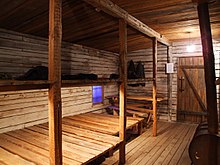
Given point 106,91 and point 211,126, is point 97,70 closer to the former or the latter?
point 106,91

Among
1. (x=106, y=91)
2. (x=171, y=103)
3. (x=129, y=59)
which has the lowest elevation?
(x=171, y=103)

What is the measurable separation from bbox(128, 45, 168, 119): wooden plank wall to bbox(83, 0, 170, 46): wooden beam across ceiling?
5.04ft

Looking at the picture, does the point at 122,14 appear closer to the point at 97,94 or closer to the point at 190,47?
the point at 97,94

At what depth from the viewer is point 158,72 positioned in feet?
21.0

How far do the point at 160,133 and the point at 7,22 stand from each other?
4416 mm

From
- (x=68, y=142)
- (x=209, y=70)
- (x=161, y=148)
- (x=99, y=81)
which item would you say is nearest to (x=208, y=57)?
(x=209, y=70)

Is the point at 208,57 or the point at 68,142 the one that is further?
the point at 68,142

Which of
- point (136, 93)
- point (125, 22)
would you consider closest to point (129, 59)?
point (136, 93)

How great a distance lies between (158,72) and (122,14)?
3714 millimetres

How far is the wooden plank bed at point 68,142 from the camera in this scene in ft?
7.77

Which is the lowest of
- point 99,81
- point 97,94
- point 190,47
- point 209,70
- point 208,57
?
point 97,94

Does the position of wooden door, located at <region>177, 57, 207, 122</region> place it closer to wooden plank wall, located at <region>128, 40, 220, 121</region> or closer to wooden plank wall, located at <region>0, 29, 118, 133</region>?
wooden plank wall, located at <region>128, 40, 220, 121</region>

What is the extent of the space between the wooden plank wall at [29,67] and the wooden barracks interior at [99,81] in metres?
0.02

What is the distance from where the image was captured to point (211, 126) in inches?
102
